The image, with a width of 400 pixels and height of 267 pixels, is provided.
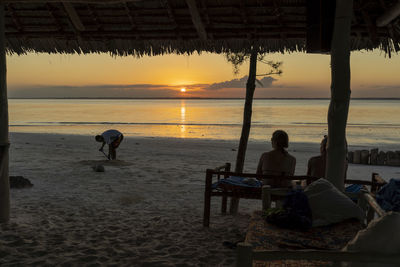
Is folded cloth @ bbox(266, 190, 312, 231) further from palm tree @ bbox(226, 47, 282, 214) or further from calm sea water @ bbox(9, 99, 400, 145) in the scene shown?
calm sea water @ bbox(9, 99, 400, 145)

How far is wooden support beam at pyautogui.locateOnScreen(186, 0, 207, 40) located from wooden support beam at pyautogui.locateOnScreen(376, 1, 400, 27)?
2.41m

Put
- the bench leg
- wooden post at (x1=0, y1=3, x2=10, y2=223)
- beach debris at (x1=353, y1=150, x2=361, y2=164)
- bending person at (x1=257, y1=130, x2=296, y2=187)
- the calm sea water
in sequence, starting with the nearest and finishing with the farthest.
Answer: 1. wooden post at (x1=0, y1=3, x2=10, y2=223)
2. bending person at (x1=257, y1=130, x2=296, y2=187)
3. the bench leg
4. beach debris at (x1=353, y1=150, x2=361, y2=164)
5. the calm sea water

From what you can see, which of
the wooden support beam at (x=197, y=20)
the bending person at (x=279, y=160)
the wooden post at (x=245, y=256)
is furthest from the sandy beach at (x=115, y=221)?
the wooden support beam at (x=197, y=20)

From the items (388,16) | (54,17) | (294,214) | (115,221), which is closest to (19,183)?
(115,221)

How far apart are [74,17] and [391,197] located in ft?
16.1

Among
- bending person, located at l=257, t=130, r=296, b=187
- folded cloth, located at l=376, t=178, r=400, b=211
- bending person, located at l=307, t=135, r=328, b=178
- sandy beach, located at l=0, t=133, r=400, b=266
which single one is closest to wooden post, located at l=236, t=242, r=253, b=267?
sandy beach, located at l=0, t=133, r=400, b=266

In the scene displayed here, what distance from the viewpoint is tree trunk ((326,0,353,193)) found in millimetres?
4320

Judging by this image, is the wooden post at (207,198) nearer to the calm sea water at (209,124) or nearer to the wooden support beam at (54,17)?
the wooden support beam at (54,17)

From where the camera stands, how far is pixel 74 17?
19.7ft

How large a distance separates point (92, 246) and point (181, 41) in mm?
3471

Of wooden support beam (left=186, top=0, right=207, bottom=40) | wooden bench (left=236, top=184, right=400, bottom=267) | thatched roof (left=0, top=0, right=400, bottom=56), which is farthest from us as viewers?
thatched roof (left=0, top=0, right=400, bottom=56)

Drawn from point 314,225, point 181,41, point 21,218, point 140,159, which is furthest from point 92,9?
point 140,159

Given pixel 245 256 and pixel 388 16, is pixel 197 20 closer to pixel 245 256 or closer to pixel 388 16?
pixel 388 16

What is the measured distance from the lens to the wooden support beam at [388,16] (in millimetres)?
4601
